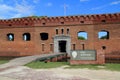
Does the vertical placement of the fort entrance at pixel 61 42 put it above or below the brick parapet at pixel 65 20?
below

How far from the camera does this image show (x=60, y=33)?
105 ft

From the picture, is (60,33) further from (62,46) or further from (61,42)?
(62,46)

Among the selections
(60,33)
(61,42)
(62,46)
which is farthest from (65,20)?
(62,46)

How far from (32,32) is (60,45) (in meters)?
4.44

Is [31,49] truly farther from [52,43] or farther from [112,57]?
[112,57]

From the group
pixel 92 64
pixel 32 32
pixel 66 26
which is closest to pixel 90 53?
pixel 92 64

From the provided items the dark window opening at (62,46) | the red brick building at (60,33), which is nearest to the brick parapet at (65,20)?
the red brick building at (60,33)

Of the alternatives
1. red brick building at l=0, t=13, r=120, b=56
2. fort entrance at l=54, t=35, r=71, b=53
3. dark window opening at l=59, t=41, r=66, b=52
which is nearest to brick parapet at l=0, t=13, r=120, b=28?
red brick building at l=0, t=13, r=120, b=56

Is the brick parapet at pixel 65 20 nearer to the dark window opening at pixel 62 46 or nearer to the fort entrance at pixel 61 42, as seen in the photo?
the fort entrance at pixel 61 42

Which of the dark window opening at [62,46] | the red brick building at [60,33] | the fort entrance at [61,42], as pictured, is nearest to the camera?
the red brick building at [60,33]

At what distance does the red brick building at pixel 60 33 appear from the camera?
Result: 2981 centimetres

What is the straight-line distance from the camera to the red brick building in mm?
29812

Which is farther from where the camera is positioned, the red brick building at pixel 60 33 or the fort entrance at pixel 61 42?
the fort entrance at pixel 61 42

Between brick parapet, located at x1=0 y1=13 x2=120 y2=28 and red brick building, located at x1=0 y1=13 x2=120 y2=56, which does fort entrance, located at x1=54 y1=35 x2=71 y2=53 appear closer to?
red brick building, located at x1=0 y1=13 x2=120 y2=56
